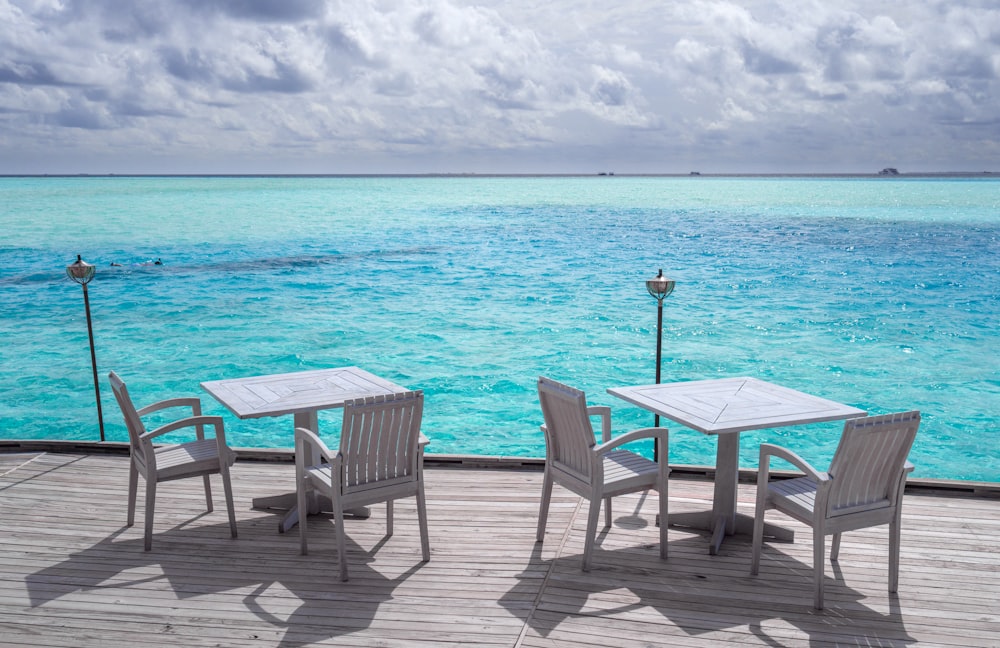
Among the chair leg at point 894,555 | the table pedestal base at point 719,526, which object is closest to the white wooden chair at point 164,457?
the table pedestal base at point 719,526

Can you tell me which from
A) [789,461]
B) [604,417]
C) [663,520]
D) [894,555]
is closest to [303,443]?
[604,417]

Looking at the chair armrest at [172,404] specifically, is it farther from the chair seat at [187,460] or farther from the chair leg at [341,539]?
the chair leg at [341,539]

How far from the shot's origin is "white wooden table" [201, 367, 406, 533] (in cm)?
466

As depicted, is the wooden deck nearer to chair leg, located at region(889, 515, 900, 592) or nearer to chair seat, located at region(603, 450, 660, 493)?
chair leg, located at region(889, 515, 900, 592)

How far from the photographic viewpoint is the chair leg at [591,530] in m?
4.15

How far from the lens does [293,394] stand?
495 centimetres

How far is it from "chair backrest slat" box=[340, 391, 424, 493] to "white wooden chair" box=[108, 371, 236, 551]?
83cm

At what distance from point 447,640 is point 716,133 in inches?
4273

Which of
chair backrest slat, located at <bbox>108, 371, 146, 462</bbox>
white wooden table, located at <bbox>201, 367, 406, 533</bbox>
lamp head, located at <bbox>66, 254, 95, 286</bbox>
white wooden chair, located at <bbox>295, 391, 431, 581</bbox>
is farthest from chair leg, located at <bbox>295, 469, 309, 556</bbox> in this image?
lamp head, located at <bbox>66, 254, 95, 286</bbox>

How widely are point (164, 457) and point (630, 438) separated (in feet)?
8.96

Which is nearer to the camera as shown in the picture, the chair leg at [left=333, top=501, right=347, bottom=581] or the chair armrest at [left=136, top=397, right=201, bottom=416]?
the chair leg at [left=333, top=501, right=347, bottom=581]

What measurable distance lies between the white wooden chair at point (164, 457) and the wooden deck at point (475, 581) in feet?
0.88

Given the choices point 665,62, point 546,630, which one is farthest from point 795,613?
point 665,62

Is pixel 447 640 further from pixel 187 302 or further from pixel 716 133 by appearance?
pixel 716 133
